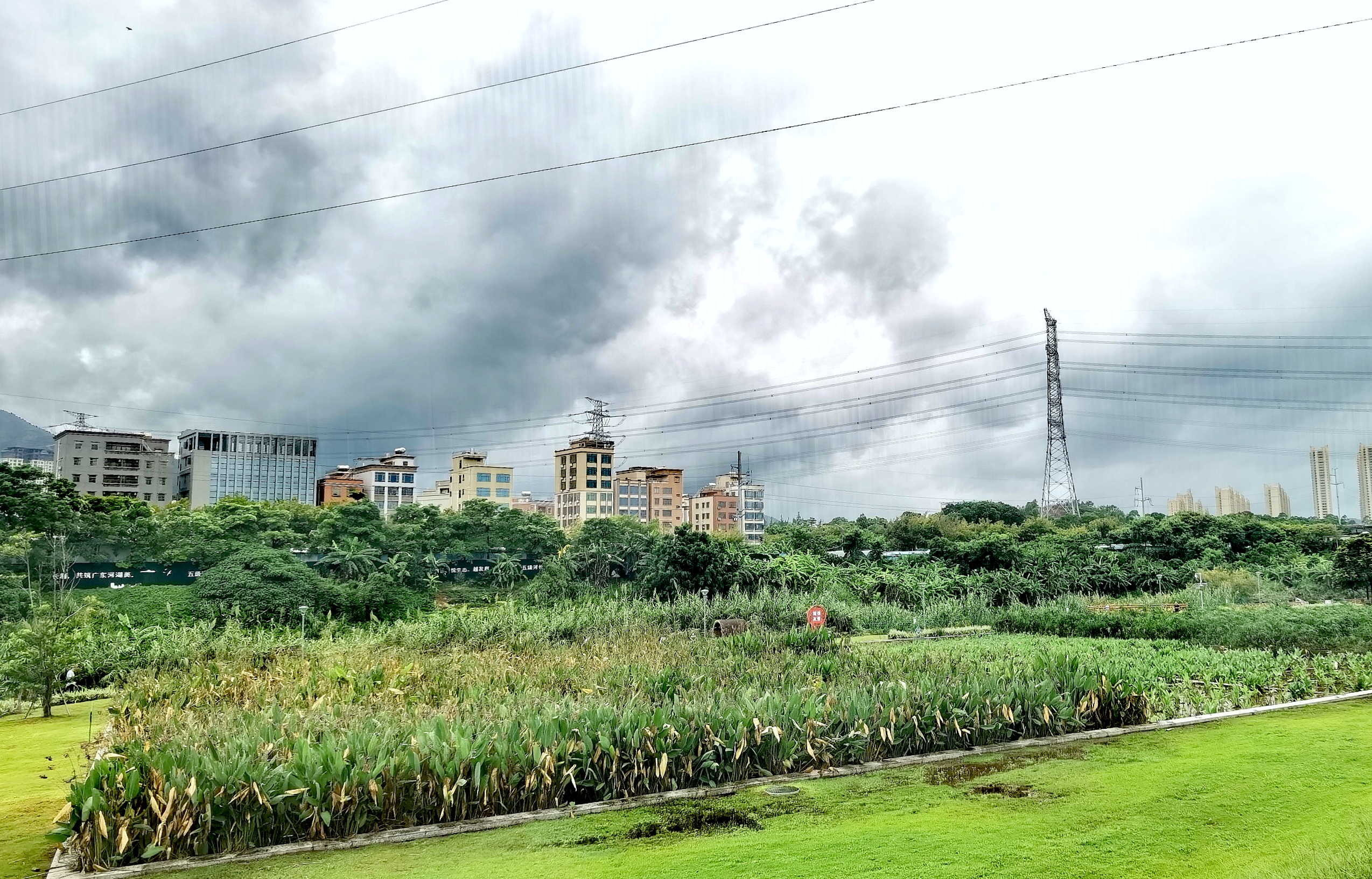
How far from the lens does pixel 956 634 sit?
2203 centimetres

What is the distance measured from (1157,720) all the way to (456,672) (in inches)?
338

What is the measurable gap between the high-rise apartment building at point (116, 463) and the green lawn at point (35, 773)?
70696 millimetres

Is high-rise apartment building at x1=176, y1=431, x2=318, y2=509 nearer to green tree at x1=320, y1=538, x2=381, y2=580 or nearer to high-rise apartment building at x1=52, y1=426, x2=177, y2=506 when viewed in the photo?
high-rise apartment building at x1=52, y1=426, x2=177, y2=506

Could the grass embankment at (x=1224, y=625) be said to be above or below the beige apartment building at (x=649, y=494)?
below

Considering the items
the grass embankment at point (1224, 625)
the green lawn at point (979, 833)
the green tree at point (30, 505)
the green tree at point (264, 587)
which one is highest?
the green tree at point (30, 505)

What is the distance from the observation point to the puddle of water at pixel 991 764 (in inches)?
302

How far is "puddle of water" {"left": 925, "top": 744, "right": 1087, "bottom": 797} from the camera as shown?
768 centimetres

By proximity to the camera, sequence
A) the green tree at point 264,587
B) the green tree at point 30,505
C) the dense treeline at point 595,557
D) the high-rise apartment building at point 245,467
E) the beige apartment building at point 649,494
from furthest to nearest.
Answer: the beige apartment building at point 649,494 < the high-rise apartment building at point 245,467 < the green tree at point 30,505 < the dense treeline at point 595,557 < the green tree at point 264,587

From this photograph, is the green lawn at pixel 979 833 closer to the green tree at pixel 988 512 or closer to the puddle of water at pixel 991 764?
the puddle of water at pixel 991 764

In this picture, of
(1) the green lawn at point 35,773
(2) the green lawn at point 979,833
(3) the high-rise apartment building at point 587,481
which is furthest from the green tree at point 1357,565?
(3) the high-rise apartment building at point 587,481

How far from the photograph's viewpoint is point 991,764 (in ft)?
26.8

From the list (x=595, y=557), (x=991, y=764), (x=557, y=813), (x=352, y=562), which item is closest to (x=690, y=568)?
(x=595, y=557)

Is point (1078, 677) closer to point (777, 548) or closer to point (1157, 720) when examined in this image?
point (1157, 720)

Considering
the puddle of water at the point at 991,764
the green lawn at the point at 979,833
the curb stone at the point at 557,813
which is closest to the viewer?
the green lawn at the point at 979,833
